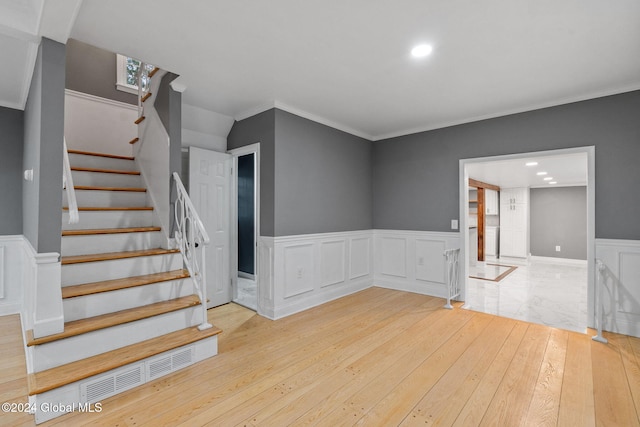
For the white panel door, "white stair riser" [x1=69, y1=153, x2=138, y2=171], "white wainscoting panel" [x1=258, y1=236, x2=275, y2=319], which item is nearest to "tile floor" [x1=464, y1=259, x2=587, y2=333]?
"white wainscoting panel" [x1=258, y1=236, x2=275, y2=319]

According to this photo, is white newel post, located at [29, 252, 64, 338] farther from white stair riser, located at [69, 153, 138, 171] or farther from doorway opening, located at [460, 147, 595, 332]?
doorway opening, located at [460, 147, 595, 332]

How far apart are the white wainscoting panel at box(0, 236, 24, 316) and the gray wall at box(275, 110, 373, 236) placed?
9.82 feet

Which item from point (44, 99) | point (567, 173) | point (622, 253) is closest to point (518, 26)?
point (622, 253)

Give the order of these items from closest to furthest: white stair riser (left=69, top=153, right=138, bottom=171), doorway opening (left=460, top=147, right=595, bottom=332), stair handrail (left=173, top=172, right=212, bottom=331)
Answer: stair handrail (left=173, top=172, right=212, bottom=331) → doorway opening (left=460, top=147, right=595, bottom=332) → white stair riser (left=69, top=153, right=138, bottom=171)

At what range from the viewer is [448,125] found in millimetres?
4195

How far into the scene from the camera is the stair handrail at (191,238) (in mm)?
2492

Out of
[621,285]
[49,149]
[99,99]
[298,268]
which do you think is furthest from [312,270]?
[99,99]

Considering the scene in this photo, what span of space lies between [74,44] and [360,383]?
5647 mm

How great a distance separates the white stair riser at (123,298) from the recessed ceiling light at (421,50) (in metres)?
2.70

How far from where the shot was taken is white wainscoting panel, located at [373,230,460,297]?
4270mm

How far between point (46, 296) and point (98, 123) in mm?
3332

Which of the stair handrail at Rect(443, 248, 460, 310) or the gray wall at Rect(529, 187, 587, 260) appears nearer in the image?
the stair handrail at Rect(443, 248, 460, 310)

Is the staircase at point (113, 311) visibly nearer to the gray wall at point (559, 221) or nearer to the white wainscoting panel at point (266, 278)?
the white wainscoting panel at point (266, 278)

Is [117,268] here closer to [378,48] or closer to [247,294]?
[247,294]
